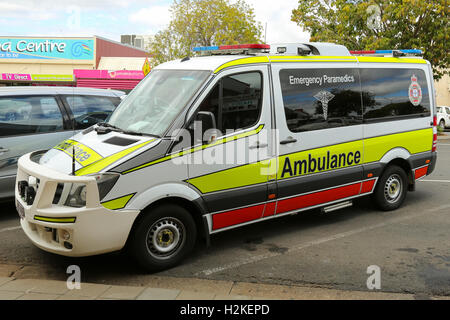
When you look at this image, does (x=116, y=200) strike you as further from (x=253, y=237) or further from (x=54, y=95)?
(x=54, y=95)

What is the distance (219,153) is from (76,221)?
157 centimetres

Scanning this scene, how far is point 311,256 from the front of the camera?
5055mm

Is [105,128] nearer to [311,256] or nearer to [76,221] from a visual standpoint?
[76,221]

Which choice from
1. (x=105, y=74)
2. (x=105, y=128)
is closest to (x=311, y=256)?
(x=105, y=128)

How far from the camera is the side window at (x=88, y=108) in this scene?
692cm

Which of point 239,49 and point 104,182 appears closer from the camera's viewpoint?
point 104,182

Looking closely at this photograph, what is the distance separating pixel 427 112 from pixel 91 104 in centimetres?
516

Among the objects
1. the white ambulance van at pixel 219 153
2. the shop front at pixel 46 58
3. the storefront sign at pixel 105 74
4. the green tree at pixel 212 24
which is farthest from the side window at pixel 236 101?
the shop front at pixel 46 58

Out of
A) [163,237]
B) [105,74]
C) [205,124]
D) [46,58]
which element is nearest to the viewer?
[163,237]

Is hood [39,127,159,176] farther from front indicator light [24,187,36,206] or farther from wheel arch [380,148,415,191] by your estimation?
wheel arch [380,148,415,191]

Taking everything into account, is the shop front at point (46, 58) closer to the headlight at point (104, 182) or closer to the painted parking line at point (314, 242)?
the painted parking line at point (314, 242)

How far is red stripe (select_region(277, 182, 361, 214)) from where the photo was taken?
551 centimetres

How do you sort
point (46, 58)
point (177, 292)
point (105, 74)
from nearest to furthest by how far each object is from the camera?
point (177, 292) < point (105, 74) < point (46, 58)

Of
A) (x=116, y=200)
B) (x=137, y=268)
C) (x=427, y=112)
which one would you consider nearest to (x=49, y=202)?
(x=116, y=200)
